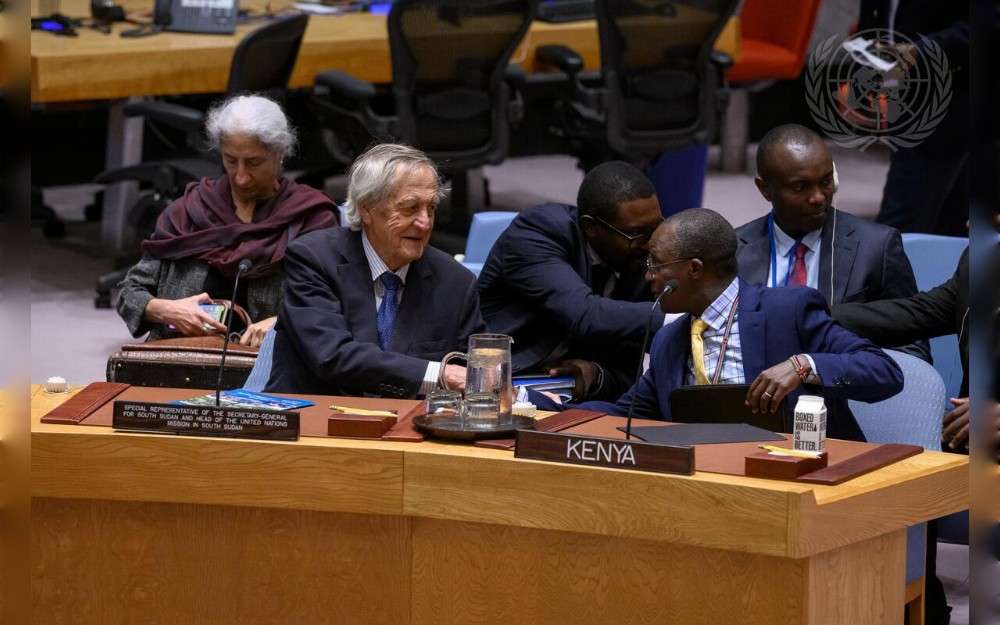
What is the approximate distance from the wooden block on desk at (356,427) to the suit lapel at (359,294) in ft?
1.81

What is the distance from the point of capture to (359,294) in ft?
11.2

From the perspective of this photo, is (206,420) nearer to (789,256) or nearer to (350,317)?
(350,317)

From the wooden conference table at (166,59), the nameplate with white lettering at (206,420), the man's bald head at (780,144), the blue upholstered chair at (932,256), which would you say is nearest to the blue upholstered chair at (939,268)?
the blue upholstered chair at (932,256)

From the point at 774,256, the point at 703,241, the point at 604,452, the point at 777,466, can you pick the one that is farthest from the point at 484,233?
the point at 777,466

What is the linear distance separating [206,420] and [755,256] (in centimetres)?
165

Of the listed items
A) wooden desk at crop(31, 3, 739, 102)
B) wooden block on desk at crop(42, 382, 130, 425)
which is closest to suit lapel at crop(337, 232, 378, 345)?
wooden block on desk at crop(42, 382, 130, 425)

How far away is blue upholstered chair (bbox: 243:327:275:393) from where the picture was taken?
3512 mm

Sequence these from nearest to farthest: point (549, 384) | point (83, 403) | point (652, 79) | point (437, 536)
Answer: point (437, 536) < point (83, 403) < point (549, 384) < point (652, 79)

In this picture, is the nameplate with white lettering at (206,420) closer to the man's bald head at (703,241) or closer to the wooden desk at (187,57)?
the man's bald head at (703,241)

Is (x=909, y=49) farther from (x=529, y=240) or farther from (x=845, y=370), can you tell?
(x=845, y=370)

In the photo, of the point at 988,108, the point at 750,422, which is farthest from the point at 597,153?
the point at 988,108

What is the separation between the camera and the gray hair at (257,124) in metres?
4.21

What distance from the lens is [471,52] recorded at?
6746 mm

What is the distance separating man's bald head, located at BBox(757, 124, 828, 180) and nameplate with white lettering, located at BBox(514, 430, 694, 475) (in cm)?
144
